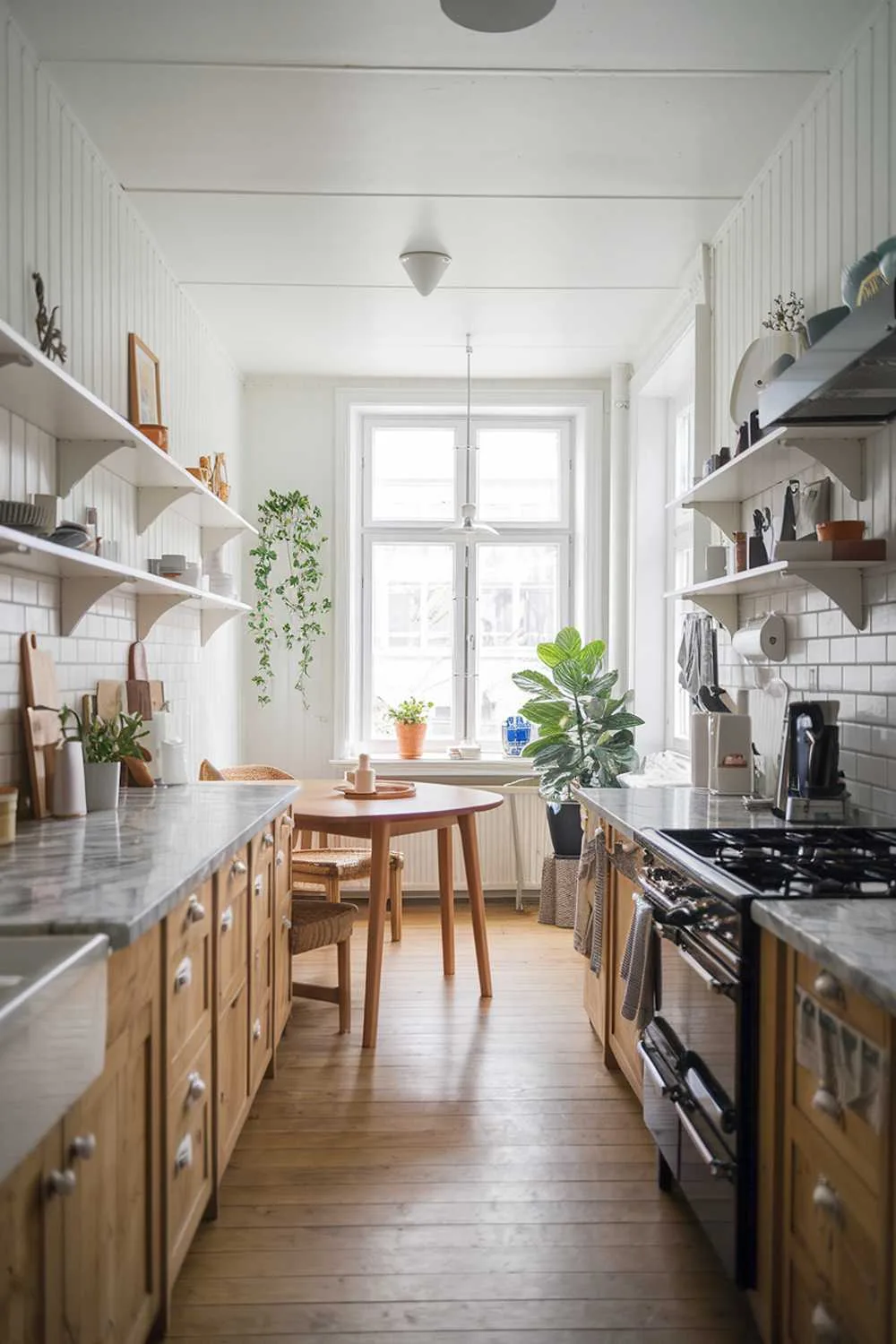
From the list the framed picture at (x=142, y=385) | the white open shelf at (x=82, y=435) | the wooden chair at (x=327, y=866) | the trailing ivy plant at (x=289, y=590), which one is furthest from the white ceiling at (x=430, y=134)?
the wooden chair at (x=327, y=866)

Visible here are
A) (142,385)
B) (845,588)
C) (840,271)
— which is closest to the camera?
(845,588)

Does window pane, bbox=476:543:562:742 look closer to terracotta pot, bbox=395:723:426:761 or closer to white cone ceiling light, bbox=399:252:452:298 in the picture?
terracotta pot, bbox=395:723:426:761

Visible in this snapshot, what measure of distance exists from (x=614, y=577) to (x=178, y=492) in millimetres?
2620

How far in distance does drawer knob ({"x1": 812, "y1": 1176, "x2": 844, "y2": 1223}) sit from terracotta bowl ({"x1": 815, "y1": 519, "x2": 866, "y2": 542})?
149 centimetres

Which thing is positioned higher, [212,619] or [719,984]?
[212,619]

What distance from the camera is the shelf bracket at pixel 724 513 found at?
3570 millimetres

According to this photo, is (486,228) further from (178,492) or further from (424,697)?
(424,697)

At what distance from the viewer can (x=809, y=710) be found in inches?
102

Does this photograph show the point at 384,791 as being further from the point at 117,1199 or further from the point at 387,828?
the point at 117,1199

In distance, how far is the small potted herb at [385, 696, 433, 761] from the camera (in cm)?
568

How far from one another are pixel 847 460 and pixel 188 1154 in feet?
7.19

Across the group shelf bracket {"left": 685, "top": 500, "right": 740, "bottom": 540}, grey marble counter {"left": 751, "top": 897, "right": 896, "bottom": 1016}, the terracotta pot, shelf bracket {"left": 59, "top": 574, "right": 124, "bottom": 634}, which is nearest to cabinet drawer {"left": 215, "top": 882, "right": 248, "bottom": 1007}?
shelf bracket {"left": 59, "top": 574, "right": 124, "bottom": 634}

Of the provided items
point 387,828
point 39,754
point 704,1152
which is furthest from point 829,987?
point 387,828

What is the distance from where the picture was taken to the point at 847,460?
2559 millimetres
